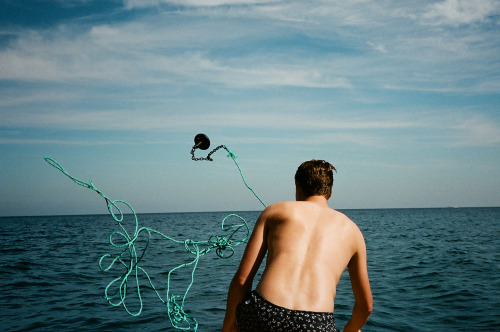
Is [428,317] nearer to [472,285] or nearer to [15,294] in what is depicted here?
[472,285]

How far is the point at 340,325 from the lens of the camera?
296 inches

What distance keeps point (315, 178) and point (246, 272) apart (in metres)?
0.73

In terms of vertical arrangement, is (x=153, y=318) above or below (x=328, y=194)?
below

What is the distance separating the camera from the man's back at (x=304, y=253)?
8.36 feet

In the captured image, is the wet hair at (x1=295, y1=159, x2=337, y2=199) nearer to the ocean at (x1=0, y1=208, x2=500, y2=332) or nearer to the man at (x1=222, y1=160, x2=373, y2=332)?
the man at (x1=222, y1=160, x2=373, y2=332)

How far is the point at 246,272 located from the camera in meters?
2.69

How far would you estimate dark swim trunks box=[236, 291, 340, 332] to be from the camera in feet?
8.05

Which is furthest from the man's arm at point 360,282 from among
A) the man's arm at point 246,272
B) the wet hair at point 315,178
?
the man's arm at point 246,272

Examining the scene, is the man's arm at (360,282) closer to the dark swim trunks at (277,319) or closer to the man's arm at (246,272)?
the dark swim trunks at (277,319)

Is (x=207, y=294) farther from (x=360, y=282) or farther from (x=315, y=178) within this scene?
(x=315, y=178)

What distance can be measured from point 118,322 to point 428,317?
5.39 meters

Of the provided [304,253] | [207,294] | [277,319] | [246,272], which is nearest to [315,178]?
[304,253]

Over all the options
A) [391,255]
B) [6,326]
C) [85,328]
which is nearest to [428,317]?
[85,328]

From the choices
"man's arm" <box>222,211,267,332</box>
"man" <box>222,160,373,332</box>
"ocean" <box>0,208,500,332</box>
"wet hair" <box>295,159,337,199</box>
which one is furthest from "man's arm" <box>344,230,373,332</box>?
"ocean" <box>0,208,500,332</box>
